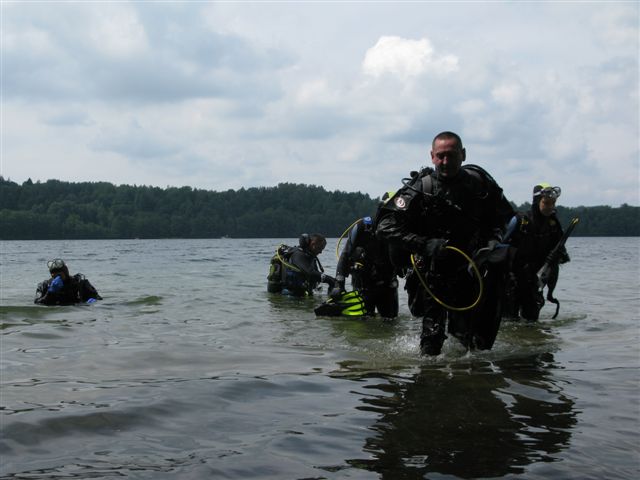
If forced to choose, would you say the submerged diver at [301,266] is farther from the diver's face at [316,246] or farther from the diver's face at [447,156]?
the diver's face at [447,156]

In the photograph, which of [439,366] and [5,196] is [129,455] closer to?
[439,366]

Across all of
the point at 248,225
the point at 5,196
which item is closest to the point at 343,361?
the point at 248,225

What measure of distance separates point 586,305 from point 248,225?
93981mm

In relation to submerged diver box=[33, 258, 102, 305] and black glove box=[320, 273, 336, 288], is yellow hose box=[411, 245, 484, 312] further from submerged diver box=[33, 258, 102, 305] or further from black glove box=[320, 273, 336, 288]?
submerged diver box=[33, 258, 102, 305]

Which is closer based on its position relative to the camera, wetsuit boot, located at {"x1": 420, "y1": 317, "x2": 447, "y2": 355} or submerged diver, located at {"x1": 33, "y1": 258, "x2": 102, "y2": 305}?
wetsuit boot, located at {"x1": 420, "y1": 317, "x2": 447, "y2": 355}

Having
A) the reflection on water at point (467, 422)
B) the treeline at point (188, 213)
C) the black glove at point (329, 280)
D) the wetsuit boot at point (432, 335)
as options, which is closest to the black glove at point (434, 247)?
the wetsuit boot at point (432, 335)

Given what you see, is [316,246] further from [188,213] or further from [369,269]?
[188,213]

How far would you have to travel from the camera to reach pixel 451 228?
566 cm

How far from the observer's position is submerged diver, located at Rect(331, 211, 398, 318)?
31.6 ft

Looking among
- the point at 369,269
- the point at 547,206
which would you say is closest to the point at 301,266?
the point at 369,269

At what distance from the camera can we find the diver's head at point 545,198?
859 centimetres

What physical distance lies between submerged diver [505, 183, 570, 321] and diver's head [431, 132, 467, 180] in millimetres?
3390

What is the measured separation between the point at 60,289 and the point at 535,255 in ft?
26.6

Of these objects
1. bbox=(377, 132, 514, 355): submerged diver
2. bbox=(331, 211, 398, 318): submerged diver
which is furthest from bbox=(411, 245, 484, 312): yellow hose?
bbox=(331, 211, 398, 318): submerged diver
